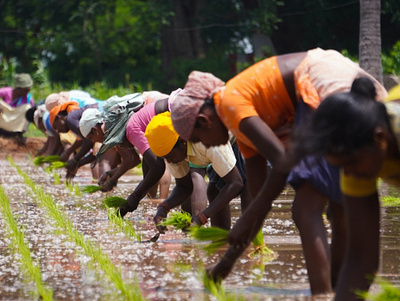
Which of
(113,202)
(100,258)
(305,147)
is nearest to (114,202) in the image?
(113,202)

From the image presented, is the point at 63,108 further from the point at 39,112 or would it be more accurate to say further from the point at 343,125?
the point at 343,125

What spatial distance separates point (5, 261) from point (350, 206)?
9.98 ft

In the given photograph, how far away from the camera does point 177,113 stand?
15.2 ft

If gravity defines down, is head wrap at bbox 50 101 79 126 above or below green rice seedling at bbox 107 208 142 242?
below

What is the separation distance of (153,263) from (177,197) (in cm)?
105

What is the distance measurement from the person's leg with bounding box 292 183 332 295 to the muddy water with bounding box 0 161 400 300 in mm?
94

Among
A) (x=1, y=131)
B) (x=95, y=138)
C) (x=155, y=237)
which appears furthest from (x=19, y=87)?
(x=155, y=237)

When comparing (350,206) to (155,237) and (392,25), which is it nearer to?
(155,237)

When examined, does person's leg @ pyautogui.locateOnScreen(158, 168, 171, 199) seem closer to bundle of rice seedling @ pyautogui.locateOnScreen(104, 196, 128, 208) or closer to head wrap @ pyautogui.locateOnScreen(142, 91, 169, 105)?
head wrap @ pyautogui.locateOnScreen(142, 91, 169, 105)

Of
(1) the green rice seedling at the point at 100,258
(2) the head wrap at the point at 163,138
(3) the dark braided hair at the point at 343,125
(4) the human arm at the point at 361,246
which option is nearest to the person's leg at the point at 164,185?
(1) the green rice seedling at the point at 100,258

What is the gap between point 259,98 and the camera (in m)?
4.36

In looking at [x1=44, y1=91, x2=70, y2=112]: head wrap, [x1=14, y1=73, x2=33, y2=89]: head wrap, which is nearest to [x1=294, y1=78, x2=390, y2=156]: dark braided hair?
[x1=44, y1=91, x2=70, y2=112]: head wrap

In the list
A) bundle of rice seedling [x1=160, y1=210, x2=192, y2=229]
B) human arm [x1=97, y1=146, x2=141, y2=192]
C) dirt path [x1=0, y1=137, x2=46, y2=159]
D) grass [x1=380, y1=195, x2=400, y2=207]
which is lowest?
dirt path [x1=0, y1=137, x2=46, y2=159]

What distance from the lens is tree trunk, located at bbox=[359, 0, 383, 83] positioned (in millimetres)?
14477
